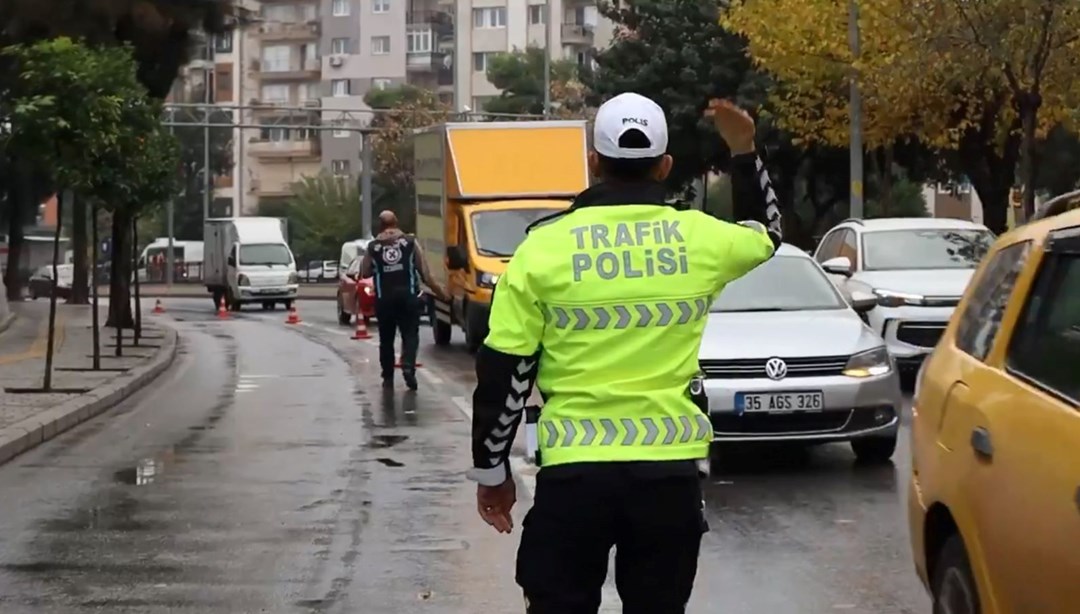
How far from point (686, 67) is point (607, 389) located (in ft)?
126

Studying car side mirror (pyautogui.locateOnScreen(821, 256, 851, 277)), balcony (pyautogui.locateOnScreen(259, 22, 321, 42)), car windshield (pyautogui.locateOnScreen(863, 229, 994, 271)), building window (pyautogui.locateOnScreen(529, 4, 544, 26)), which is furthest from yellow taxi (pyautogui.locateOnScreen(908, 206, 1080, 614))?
balcony (pyautogui.locateOnScreen(259, 22, 321, 42))

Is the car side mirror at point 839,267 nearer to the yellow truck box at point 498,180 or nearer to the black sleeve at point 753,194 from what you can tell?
the yellow truck box at point 498,180

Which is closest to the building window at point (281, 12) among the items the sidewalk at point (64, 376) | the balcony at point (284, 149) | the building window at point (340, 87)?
the building window at point (340, 87)

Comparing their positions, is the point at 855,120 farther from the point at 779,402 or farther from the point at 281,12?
the point at 281,12

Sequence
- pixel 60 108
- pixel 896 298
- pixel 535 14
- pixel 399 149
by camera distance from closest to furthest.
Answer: pixel 896 298, pixel 60 108, pixel 399 149, pixel 535 14

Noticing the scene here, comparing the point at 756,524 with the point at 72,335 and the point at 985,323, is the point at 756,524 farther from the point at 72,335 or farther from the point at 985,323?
the point at 72,335

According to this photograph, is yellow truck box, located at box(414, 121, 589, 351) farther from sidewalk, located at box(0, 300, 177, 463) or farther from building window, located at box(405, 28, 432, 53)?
building window, located at box(405, 28, 432, 53)

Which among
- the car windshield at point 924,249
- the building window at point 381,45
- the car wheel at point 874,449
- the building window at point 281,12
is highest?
the building window at point 281,12

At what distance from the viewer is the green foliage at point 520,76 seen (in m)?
80.8

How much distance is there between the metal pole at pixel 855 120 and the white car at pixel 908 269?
29.4 ft

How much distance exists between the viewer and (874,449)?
467 inches

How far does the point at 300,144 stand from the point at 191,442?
8958 cm

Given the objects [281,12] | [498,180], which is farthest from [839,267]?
[281,12]

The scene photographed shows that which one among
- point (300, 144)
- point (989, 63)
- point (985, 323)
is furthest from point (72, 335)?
point (300, 144)
